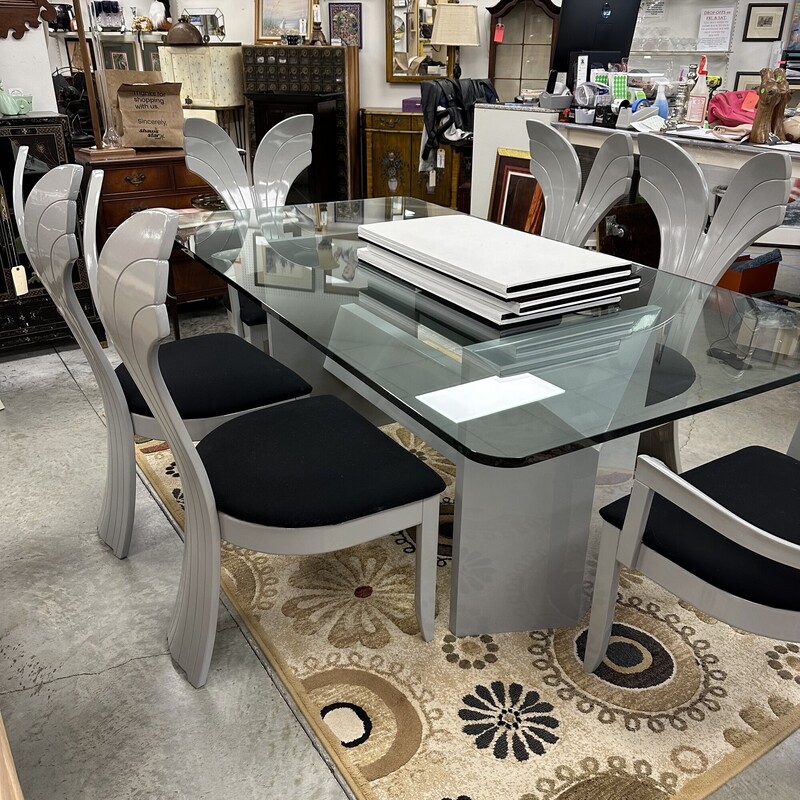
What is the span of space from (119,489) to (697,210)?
180 centimetres

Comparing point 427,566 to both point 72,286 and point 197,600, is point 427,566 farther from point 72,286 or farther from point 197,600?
point 72,286

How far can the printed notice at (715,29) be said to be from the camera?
501 cm

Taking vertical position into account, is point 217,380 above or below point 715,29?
below

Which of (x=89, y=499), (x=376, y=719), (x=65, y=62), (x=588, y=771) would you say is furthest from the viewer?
(x=65, y=62)

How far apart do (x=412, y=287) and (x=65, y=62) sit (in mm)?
4451

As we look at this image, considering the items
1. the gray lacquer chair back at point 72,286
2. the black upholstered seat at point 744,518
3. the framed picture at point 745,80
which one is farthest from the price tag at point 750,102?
the gray lacquer chair back at point 72,286

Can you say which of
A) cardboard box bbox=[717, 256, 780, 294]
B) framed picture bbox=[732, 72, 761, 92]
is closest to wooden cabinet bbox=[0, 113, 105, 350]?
cardboard box bbox=[717, 256, 780, 294]

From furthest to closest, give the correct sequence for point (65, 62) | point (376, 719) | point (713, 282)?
point (65, 62)
point (713, 282)
point (376, 719)

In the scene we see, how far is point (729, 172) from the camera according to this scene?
338 centimetres

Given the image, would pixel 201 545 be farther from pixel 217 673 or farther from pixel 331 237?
pixel 331 237

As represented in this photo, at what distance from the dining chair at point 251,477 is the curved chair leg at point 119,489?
39 cm

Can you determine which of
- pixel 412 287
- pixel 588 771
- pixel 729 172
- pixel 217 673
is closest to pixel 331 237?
pixel 412 287

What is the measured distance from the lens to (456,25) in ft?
16.8

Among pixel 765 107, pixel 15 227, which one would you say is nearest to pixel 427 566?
pixel 765 107
